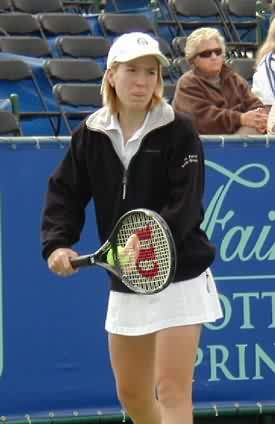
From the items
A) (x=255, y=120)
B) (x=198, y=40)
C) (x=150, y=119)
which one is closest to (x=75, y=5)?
(x=198, y=40)

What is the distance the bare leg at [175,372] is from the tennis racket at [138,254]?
0.21 metres

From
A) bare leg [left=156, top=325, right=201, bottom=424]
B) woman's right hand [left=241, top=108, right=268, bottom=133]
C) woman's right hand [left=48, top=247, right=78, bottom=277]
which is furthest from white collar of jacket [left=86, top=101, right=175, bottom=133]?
woman's right hand [left=241, top=108, right=268, bottom=133]

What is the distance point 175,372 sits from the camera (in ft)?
14.3

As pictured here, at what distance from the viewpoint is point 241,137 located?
5.66m

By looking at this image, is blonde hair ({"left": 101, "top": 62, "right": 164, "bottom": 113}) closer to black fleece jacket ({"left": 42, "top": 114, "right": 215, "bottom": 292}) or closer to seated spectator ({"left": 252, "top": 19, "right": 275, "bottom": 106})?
black fleece jacket ({"left": 42, "top": 114, "right": 215, "bottom": 292})

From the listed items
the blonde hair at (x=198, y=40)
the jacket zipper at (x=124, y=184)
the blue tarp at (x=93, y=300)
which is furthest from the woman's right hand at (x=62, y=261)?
the blonde hair at (x=198, y=40)

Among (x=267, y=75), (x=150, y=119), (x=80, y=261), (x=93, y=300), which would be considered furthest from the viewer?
(x=267, y=75)

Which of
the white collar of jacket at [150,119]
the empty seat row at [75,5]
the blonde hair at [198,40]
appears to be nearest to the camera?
the white collar of jacket at [150,119]

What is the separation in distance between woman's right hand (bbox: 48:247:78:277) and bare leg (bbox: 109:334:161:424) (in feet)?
1.24

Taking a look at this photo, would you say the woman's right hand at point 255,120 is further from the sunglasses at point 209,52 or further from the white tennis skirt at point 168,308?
the white tennis skirt at point 168,308

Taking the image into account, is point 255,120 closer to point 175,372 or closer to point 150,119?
point 150,119

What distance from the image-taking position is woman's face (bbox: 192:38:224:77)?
22.7 ft

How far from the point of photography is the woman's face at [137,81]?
4395 mm

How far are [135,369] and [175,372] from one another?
0.77 ft
